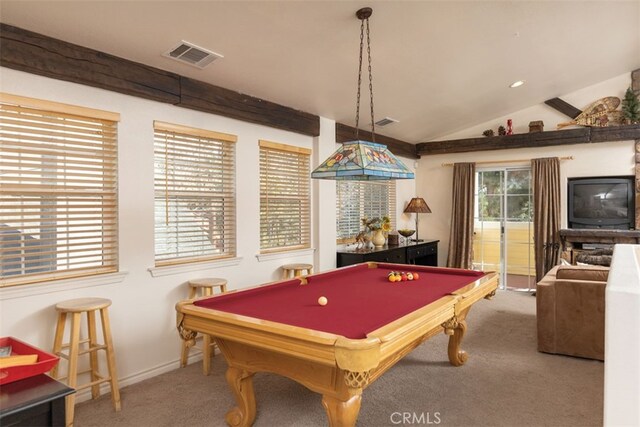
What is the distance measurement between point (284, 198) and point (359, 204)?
→ 1777mm

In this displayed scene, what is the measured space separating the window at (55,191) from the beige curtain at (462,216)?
5518mm

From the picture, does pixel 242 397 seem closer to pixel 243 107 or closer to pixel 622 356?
pixel 622 356

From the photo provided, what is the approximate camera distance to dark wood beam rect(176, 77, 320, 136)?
11.4 feet

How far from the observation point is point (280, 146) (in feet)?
14.8

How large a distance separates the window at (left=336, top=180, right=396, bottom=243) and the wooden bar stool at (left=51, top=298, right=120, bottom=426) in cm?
346

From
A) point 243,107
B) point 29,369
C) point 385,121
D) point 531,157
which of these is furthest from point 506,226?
point 29,369

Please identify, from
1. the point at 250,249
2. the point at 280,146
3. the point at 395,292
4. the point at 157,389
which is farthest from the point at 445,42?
the point at 157,389

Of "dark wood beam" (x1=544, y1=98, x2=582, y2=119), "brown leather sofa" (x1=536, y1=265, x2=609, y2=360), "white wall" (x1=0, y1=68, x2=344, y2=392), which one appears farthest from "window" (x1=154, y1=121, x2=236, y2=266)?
"dark wood beam" (x1=544, y1=98, x2=582, y2=119)

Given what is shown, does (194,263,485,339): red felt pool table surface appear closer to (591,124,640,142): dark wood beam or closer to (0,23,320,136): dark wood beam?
(0,23,320,136): dark wood beam

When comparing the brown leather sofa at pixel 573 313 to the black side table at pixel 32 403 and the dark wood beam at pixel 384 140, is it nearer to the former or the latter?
the dark wood beam at pixel 384 140

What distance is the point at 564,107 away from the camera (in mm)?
6148

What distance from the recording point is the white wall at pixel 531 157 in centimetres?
586

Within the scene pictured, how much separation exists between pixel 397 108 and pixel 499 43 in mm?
1541

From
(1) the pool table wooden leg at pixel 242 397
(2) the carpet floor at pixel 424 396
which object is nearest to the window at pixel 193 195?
(2) the carpet floor at pixel 424 396
